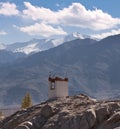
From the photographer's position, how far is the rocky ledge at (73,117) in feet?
143

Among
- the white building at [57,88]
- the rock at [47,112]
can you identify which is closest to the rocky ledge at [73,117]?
the rock at [47,112]

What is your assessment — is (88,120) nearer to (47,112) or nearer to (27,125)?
(47,112)

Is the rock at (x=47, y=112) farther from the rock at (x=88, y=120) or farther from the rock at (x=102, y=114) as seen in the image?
the rock at (x=102, y=114)

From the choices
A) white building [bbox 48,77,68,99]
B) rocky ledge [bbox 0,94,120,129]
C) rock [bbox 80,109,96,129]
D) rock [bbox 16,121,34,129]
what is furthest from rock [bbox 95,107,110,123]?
white building [bbox 48,77,68,99]

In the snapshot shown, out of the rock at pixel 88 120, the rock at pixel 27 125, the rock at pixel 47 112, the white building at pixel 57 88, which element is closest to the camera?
the rock at pixel 88 120

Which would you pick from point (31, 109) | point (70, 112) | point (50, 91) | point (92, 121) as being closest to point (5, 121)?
A: point (31, 109)

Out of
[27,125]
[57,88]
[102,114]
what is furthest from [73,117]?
[57,88]

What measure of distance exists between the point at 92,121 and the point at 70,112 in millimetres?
4170

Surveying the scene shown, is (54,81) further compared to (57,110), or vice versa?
(54,81)

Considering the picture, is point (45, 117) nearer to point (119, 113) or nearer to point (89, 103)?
point (89, 103)

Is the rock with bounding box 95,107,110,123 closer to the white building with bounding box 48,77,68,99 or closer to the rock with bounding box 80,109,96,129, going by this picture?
the rock with bounding box 80,109,96,129

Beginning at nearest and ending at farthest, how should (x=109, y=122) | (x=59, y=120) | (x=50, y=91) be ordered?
1. (x=109, y=122)
2. (x=59, y=120)
3. (x=50, y=91)

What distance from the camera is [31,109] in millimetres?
56375

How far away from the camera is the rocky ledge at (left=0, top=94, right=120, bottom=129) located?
43728 millimetres
